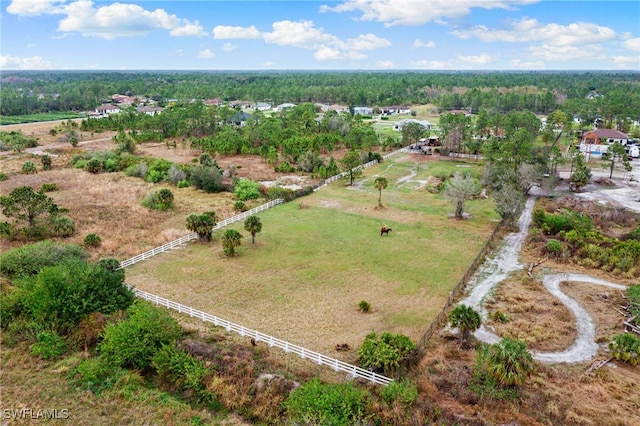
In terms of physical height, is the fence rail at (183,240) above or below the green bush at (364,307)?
above

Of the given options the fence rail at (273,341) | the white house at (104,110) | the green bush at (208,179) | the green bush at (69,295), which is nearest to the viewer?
the fence rail at (273,341)

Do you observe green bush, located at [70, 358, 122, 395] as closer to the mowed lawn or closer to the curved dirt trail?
the mowed lawn

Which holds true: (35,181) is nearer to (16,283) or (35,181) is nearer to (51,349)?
(16,283)

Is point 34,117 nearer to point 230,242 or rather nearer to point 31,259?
point 31,259

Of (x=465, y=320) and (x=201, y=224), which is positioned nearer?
(x=465, y=320)

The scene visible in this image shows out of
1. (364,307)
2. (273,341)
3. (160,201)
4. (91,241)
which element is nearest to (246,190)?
(160,201)

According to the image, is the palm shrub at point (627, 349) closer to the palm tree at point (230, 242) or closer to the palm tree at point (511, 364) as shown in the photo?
the palm tree at point (511, 364)

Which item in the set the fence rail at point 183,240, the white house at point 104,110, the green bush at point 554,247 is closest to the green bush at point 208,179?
the fence rail at point 183,240
